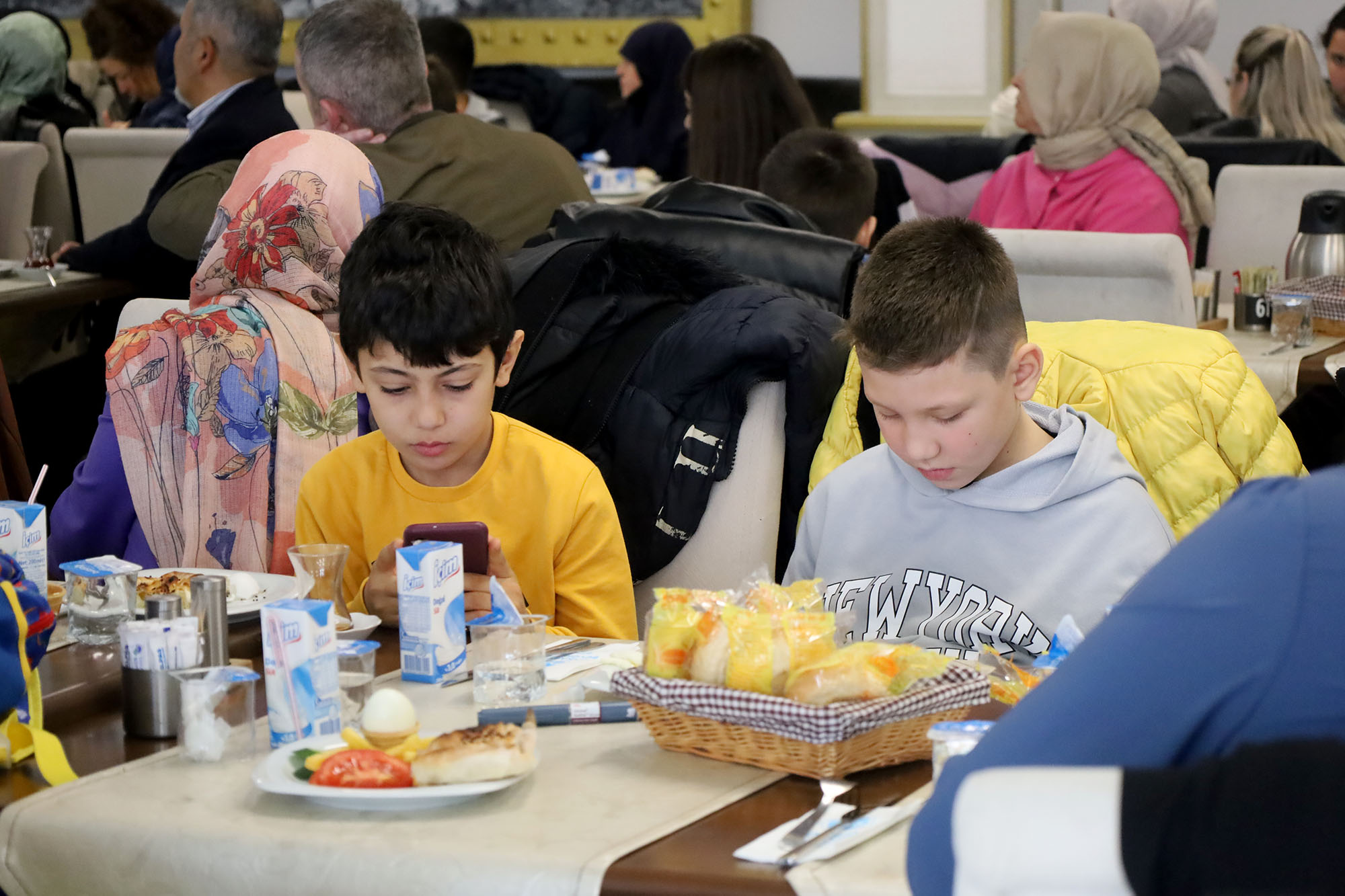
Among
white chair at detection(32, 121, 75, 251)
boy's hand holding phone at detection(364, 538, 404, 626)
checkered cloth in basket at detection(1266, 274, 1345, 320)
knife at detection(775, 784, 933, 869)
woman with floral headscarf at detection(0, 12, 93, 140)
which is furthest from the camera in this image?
woman with floral headscarf at detection(0, 12, 93, 140)

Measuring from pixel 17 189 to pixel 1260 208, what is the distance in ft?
14.6

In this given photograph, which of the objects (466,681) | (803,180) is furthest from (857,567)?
(803,180)

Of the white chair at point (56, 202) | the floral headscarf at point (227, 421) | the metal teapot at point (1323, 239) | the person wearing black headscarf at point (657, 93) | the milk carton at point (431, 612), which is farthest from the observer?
the person wearing black headscarf at point (657, 93)

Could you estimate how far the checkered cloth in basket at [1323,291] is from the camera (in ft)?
11.5

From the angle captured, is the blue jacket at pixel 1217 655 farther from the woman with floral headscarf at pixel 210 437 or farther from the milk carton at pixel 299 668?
the woman with floral headscarf at pixel 210 437

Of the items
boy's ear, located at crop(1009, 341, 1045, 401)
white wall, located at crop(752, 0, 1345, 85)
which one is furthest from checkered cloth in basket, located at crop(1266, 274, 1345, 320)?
white wall, located at crop(752, 0, 1345, 85)

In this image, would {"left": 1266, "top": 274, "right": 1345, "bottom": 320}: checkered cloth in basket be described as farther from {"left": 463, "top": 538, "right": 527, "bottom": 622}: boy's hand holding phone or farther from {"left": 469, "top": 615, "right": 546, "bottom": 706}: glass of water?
{"left": 469, "top": 615, "right": 546, "bottom": 706}: glass of water

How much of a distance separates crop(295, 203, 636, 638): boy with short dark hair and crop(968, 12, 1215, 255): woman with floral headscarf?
2943 mm

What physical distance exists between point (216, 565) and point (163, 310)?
1.95 ft

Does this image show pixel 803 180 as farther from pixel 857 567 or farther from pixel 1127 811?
pixel 1127 811

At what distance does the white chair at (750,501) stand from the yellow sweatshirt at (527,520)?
0.30 m

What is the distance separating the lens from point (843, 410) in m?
2.43

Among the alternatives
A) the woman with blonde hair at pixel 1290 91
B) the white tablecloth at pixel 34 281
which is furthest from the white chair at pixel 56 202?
the woman with blonde hair at pixel 1290 91

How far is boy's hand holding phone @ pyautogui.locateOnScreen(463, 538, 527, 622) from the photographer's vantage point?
5.99ft
